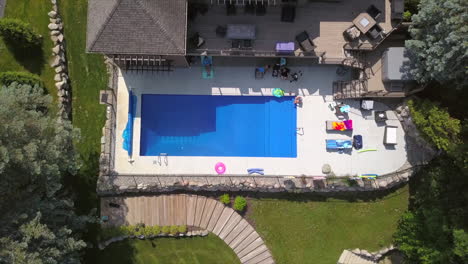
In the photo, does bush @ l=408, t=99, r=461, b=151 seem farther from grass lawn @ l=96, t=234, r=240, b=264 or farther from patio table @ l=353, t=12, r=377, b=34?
grass lawn @ l=96, t=234, r=240, b=264

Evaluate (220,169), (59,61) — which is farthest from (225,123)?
(59,61)

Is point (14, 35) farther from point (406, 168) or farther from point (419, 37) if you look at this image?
point (406, 168)

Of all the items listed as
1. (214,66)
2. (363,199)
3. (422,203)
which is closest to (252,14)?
(214,66)

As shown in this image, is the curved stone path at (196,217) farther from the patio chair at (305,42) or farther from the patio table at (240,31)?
the patio chair at (305,42)

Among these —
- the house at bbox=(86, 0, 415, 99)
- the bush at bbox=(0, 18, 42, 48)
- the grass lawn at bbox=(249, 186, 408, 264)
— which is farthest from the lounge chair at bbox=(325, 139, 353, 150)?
the bush at bbox=(0, 18, 42, 48)

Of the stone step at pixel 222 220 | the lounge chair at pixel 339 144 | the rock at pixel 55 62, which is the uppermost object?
the rock at pixel 55 62

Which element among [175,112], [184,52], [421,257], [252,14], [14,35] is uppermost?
[252,14]

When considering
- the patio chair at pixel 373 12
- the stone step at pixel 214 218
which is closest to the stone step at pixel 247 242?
the stone step at pixel 214 218
